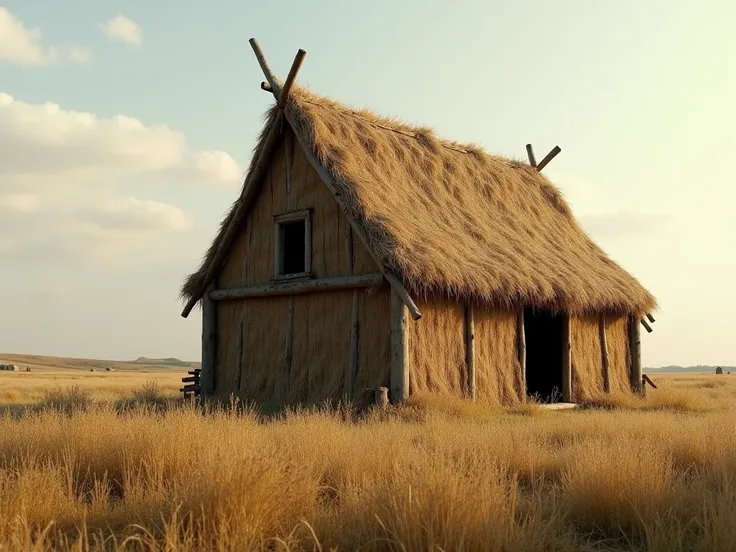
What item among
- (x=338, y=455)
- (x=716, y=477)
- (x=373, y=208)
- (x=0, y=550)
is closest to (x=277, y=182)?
(x=373, y=208)

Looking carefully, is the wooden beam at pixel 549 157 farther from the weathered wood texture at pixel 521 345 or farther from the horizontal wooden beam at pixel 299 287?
the horizontal wooden beam at pixel 299 287

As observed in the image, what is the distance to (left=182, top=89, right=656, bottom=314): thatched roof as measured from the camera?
12.1 m

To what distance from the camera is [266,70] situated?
45.4 feet

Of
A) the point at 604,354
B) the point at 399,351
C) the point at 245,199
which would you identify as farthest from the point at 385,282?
the point at 604,354

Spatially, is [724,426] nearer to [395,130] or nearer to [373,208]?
[373,208]

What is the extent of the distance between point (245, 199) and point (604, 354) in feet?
25.8

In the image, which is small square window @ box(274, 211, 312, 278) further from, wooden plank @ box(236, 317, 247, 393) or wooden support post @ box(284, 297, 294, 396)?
wooden plank @ box(236, 317, 247, 393)

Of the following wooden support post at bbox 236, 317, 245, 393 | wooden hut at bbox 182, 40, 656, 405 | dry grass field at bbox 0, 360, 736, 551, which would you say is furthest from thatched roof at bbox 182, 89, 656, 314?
dry grass field at bbox 0, 360, 736, 551

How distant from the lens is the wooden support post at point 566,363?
582 inches

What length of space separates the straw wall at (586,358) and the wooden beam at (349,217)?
15.9 ft

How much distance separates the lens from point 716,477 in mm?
5797

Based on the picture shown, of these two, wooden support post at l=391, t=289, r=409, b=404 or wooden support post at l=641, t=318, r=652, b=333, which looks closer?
wooden support post at l=391, t=289, r=409, b=404

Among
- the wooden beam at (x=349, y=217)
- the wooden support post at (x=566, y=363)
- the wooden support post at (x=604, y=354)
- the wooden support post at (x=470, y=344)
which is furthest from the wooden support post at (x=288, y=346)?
the wooden support post at (x=604, y=354)

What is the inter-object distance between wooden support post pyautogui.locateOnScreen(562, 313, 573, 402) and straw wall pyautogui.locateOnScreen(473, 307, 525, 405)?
1.49 metres
